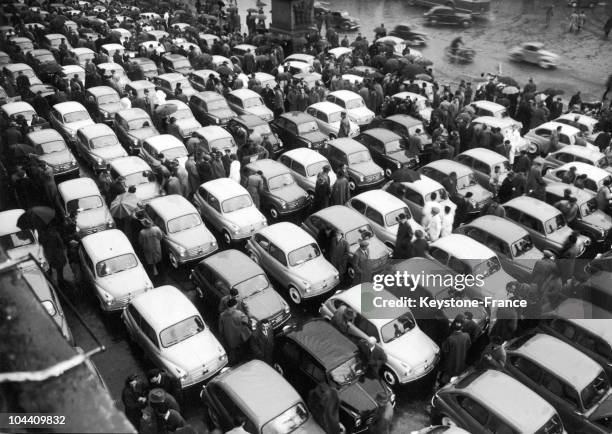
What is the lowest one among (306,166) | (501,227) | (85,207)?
(501,227)

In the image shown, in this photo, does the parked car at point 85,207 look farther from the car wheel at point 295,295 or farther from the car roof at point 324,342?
→ the car roof at point 324,342

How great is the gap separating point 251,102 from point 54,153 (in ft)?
A: 24.0

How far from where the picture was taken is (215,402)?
26.5 ft

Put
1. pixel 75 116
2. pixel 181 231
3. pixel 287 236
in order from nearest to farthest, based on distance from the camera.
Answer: pixel 287 236 → pixel 181 231 → pixel 75 116

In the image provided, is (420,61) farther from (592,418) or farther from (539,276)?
(592,418)

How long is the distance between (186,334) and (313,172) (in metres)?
6.98

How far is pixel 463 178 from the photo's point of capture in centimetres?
1434

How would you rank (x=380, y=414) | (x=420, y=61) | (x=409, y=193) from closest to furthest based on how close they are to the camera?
(x=380, y=414), (x=409, y=193), (x=420, y=61)

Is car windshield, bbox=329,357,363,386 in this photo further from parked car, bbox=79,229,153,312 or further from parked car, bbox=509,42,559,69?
parked car, bbox=509,42,559,69

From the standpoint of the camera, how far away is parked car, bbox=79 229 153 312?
34.2 feet

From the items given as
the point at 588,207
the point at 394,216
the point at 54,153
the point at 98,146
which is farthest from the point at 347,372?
the point at 54,153

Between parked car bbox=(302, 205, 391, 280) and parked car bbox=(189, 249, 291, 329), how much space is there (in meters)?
2.12

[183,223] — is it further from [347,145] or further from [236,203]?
[347,145]

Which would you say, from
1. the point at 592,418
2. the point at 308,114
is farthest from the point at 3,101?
the point at 592,418
